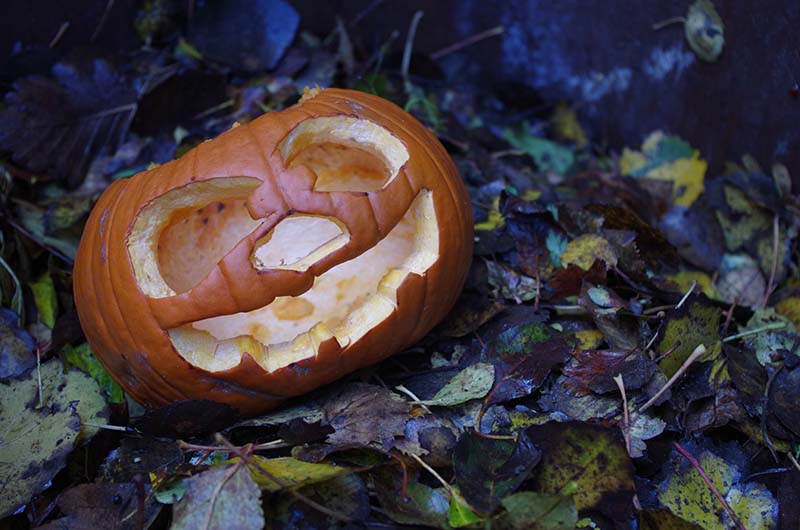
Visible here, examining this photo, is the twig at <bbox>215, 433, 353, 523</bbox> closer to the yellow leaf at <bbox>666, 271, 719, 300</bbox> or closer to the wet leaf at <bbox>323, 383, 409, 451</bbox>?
the wet leaf at <bbox>323, 383, 409, 451</bbox>

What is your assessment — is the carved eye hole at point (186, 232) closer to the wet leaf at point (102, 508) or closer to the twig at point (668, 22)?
the wet leaf at point (102, 508)

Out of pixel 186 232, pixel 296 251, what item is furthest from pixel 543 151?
pixel 186 232

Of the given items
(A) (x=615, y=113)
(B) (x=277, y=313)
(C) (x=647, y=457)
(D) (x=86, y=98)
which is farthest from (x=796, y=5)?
(D) (x=86, y=98)

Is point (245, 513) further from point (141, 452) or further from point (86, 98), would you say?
point (86, 98)

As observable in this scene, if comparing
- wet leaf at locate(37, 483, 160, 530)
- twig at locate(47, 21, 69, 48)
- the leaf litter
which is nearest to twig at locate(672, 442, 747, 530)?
the leaf litter

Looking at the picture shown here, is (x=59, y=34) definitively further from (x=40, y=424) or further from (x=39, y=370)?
(x=40, y=424)

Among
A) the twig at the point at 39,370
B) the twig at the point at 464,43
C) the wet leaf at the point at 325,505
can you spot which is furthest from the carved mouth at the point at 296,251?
the twig at the point at 464,43
